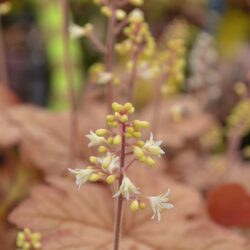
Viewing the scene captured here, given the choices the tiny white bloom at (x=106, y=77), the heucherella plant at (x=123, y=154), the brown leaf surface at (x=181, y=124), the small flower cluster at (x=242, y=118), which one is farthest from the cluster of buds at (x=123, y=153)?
the brown leaf surface at (x=181, y=124)

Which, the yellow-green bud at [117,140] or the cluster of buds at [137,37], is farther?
the cluster of buds at [137,37]

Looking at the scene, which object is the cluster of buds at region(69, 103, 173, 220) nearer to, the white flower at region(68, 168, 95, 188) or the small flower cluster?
the white flower at region(68, 168, 95, 188)

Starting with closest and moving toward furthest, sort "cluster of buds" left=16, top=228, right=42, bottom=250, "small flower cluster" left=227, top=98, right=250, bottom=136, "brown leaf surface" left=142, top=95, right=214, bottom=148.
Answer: "cluster of buds" left=16, top=228, right=42, bottom=250
"small flower cluster" left=227, top=98, right=250, bottom=136
"brown leaf surface" left=142, top=95, right=214, bottom=148

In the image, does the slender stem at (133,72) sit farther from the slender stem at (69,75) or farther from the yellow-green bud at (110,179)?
the yellow-green bud at (110,179)

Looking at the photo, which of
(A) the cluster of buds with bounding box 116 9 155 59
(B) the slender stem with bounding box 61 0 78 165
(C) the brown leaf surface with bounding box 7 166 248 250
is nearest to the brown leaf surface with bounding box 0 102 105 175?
(B) the slender stem with bounding box 61 0 78 165

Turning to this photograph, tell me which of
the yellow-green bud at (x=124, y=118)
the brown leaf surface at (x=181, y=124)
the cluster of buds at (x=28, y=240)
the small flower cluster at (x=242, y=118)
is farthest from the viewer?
the brown leaf surface at (x=181, y=124)

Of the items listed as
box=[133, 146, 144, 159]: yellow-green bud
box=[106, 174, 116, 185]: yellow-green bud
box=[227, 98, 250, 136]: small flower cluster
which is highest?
box=[133, 146, 144, 159]: yellow-green bud

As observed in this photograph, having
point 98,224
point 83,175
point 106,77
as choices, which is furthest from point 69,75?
point 83,175

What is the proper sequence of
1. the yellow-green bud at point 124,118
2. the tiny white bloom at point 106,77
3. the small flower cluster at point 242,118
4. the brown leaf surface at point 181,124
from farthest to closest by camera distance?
the brown leaf surface at point 181,124 < the small flower cluster at point 242,118 < the tiny white bloom at point 106,77 < the yellow-green bud at point 124,118

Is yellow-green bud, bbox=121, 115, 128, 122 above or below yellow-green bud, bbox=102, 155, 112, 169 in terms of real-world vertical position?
above
